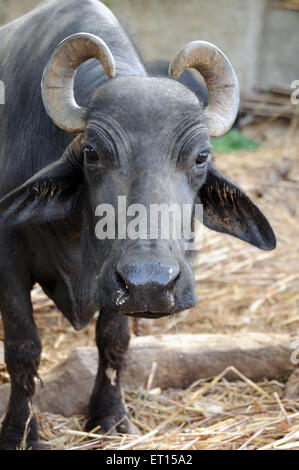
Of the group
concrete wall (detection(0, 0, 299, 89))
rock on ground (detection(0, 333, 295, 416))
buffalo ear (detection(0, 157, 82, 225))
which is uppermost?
buffalo ear (detection(0, 157, 82, 225))

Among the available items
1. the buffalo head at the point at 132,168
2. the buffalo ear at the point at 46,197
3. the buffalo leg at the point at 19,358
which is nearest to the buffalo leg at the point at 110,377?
the buffalo leg at the point at 19,358

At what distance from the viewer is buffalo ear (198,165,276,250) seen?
3.21 m

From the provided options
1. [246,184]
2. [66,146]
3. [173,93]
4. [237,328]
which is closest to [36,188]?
[66,146]

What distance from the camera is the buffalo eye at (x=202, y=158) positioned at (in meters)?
2.77

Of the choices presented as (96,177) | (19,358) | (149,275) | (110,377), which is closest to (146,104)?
(96,177)

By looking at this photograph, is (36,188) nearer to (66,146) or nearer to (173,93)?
(66,146)

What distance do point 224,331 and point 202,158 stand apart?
2544 millimetres

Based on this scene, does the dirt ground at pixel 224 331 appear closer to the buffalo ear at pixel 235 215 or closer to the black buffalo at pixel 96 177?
the black buffalo at pixel 96 177

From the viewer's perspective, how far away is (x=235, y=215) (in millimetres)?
3357

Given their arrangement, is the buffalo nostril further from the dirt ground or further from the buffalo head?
the dirt ground

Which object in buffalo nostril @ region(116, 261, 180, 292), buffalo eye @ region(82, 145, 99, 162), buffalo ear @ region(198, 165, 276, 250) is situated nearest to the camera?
buffalo nostril @ region(116, 261, 180, 292)

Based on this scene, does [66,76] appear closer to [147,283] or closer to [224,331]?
[147,283]

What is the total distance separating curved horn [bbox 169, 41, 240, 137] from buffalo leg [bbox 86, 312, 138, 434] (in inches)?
52.9

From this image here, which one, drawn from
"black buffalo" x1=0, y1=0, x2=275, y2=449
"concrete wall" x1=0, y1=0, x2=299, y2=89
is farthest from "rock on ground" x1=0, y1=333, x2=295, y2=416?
"concrete wall" x1=0, y1=0, x2=299, y2=89
